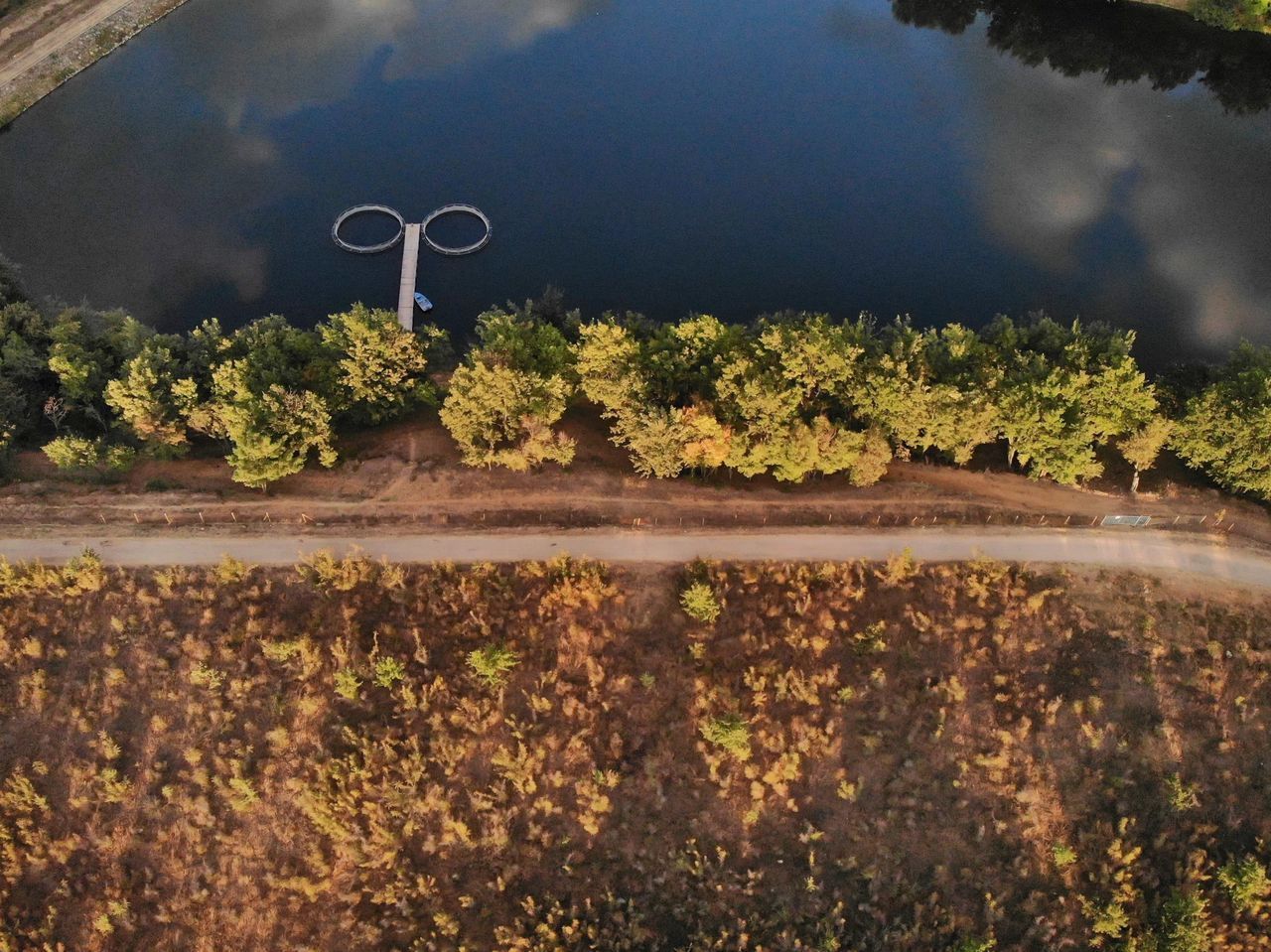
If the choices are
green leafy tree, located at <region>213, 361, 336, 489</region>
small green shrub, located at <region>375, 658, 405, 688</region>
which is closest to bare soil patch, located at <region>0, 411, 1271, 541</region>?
green leafy tree, located at <region>213, 361, 336, 489</region>

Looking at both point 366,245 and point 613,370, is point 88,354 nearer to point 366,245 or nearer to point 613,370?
point 366,245

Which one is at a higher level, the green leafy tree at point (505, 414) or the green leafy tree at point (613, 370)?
the green leafy tree at point (613, 370)

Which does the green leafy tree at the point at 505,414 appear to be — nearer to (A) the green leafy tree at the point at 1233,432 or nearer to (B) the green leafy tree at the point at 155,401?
(B) the green leafy tree at the point at 155,401

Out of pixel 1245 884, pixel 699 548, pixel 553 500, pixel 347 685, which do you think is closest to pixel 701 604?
pixel 699 548

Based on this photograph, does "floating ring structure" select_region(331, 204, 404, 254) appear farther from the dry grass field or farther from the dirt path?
the dirt path

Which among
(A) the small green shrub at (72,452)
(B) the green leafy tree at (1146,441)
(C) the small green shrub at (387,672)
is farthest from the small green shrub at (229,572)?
(B) the green leafy tree at (1146,441)

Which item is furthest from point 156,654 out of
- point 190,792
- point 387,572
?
point 387,572
